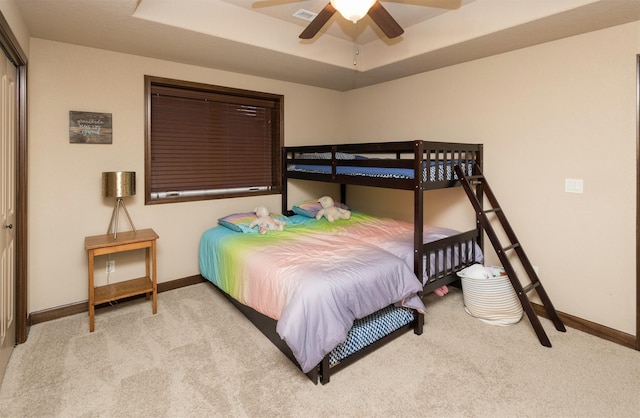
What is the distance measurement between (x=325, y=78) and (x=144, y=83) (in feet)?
6.31

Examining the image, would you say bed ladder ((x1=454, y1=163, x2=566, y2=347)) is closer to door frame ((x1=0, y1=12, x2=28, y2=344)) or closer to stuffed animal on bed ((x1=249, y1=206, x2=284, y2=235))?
stuffed animal on bed ((x1=249, y1=206, x2=284, y2=235))

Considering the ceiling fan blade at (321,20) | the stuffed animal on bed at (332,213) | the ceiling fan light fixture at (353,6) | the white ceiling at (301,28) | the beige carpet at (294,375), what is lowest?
the beige carpet at (294,375)

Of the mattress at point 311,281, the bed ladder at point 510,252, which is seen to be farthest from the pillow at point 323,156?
the bed ladder at point 510,252

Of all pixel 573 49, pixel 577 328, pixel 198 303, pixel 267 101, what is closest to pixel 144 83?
pixel 267 101

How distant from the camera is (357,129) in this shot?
4.69 m

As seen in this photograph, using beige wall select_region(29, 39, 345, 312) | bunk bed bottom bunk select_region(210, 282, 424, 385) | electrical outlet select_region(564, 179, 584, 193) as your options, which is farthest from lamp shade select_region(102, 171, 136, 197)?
electrical outlet select_region(564, 179, 584, 193)

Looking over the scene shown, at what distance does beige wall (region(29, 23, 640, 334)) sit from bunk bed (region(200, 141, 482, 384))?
0.38 m

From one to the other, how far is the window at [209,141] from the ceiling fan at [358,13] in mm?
1654

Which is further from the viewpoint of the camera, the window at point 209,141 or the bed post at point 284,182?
the bed post at point 284,182

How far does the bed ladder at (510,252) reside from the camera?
8.36 ft

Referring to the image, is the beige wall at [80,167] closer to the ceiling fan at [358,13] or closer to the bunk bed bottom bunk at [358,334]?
the bunk bed bottom bunk at [358,334]

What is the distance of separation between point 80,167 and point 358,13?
8.55 feet

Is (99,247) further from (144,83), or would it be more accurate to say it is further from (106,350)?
(144,83)

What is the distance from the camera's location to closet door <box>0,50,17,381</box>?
6.99ft
